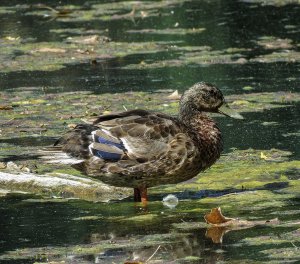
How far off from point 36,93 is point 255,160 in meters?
4.34

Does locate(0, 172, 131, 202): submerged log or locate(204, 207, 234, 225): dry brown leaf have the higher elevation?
locate(204, 207, 234, 225): dry brown leaf

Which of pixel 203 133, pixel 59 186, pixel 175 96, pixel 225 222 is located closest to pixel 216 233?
pixel 225 222

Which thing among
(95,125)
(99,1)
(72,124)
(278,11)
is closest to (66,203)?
(95,125)

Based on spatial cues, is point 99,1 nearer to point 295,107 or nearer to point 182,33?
point 182,33

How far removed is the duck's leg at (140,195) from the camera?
9.69 m

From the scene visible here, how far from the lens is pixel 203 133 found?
10125mm

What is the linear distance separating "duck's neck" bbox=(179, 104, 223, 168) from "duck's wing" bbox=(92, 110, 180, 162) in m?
0.24

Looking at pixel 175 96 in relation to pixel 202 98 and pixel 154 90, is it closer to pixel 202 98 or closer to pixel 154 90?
pixel 154 90

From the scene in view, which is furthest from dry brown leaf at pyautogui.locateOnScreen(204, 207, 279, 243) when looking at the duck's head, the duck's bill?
the duck's bill

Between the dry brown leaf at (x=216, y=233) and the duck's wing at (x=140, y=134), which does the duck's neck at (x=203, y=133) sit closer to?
the duck's wing at (x=140, y=134)

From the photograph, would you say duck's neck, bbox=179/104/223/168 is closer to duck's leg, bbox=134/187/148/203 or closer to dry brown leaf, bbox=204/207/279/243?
duck's leg, bbox=134/187/148/203

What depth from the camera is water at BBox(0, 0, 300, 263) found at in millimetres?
8070

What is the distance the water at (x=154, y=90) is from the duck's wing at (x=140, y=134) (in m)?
0.39

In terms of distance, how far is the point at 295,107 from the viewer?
43.4 feet
